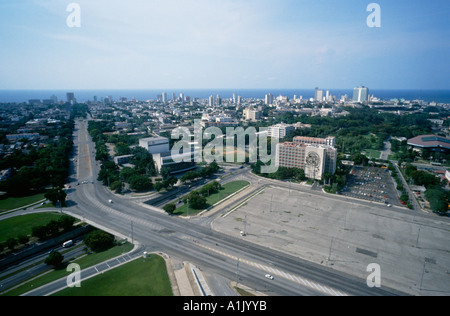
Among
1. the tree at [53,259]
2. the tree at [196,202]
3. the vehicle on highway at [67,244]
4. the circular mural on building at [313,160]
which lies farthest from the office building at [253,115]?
the tree at [53,259]

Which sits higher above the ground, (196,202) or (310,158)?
(310,158)

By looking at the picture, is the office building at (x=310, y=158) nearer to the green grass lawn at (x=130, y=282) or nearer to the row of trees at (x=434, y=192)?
the row of trees at (x=434, y=192)

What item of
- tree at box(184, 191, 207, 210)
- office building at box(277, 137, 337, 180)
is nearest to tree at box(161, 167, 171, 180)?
tree at box(184, 191, 207, 210)

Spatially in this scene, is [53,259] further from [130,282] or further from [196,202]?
[196,202]

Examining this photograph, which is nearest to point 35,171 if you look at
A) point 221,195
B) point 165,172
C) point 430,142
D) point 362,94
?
point 165,172

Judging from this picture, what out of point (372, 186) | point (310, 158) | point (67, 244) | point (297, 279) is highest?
point (310, 158)
